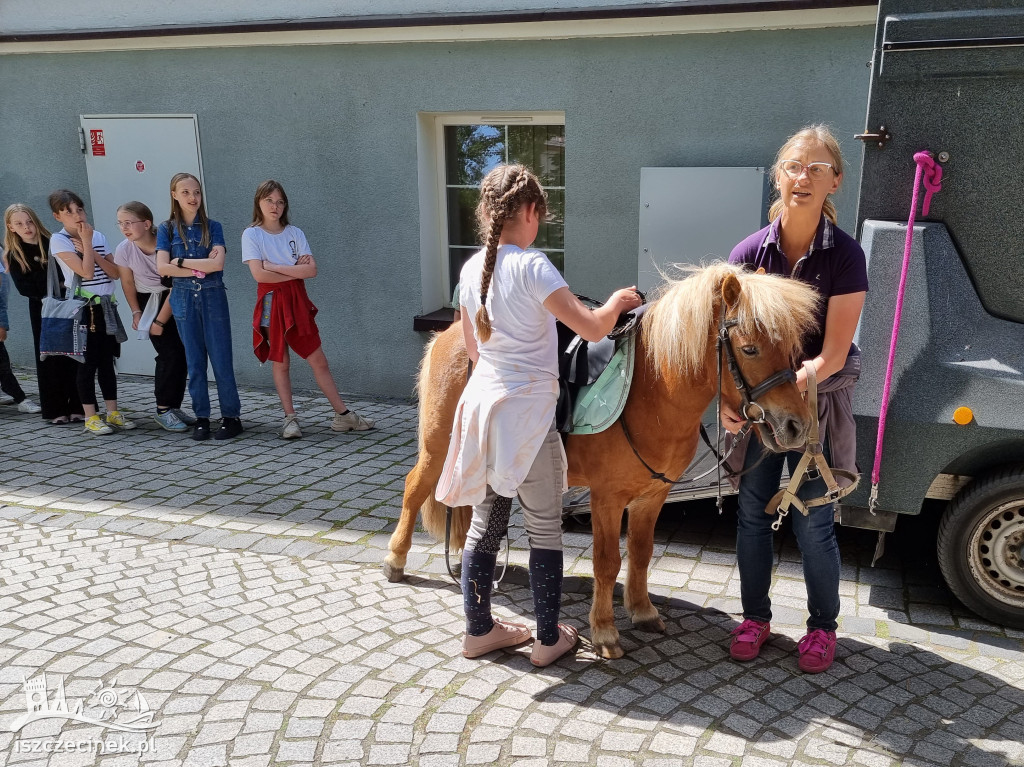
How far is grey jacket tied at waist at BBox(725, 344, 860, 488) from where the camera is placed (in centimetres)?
309

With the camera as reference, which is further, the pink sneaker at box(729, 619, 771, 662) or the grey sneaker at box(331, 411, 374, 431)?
the grey sneaker at box(331, 411, 374, 431)

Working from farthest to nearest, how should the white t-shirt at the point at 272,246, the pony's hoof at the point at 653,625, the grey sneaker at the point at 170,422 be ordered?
the grey sneaker at the point at 170,422, the white t-shirt at the point at 272,246, the pony's hoof at the point at 653,625

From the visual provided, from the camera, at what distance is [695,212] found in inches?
253

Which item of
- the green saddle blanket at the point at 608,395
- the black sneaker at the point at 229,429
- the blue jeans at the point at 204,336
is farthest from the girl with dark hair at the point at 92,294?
the green saddle blanket at the point at 608,395

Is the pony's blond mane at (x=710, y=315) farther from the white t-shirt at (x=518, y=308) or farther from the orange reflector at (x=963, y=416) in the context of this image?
the orange reflector at (x=963, y=416)

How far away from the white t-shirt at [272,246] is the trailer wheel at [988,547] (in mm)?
4980

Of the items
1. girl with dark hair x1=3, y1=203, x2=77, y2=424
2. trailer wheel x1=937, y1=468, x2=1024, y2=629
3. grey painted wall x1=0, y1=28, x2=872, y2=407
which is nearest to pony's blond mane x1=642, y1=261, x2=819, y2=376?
trailer wheel x1=937, y1=468, x2=1024, y2=629

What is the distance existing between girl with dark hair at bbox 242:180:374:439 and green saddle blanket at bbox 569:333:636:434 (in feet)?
12.8

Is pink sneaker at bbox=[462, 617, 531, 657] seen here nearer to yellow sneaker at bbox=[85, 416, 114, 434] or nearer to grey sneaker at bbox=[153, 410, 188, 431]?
grey sneaker at bbox=[153, 410, 188, 431]

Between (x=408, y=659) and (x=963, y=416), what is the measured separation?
2537 millimetres

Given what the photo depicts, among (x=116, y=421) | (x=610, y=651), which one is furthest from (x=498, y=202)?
(x=116, y=421)

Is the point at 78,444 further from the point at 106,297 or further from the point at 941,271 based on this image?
the point at 941,271

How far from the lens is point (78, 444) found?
6.67 metres

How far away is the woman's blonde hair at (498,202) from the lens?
116 inches
